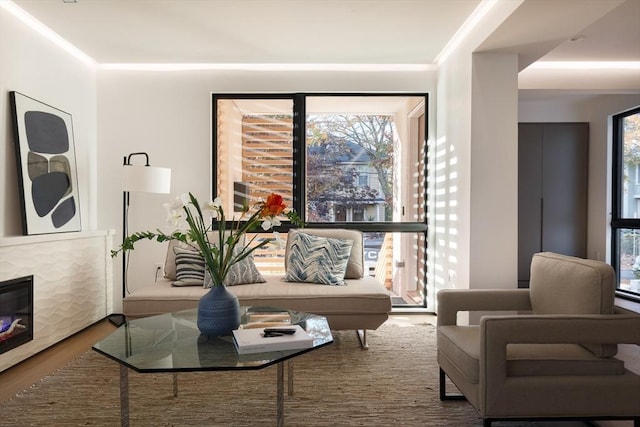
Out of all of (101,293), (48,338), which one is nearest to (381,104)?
(101,293)

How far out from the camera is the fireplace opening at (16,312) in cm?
271

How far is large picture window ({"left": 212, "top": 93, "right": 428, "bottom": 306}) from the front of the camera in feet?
14.2

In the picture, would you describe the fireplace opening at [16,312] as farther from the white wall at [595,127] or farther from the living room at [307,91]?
the white wall at [595,127]

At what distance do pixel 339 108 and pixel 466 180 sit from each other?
1637 millimetres

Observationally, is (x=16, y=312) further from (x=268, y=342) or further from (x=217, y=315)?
(x=268, y=342)

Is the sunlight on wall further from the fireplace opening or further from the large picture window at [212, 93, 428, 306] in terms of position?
the fireplace opening

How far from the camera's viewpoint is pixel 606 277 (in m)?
1.82

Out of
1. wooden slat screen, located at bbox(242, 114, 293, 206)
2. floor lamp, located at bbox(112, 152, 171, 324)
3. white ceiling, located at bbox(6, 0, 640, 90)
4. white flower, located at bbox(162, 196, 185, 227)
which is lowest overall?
white flower, located at bbox(162, 196, 185, 227)

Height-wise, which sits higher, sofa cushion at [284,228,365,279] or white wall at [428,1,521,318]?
white wall at [428,1,521,318]

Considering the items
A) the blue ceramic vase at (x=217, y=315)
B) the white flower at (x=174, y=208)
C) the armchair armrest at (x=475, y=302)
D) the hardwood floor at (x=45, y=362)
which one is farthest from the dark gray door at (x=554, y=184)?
the hardwood floor at (x=45, y=362)

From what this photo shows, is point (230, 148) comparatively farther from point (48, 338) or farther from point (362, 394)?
point (362, 394)

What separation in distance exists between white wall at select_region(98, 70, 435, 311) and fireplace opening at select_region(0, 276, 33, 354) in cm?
128

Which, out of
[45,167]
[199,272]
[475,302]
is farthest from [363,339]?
[45,167]

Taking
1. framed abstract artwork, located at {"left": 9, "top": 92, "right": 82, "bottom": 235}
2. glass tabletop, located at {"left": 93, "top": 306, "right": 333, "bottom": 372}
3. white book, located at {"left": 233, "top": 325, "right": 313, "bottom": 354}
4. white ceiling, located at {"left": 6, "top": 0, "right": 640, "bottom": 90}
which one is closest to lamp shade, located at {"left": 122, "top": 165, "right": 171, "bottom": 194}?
framed abstract artwork, located at {"left": 9, "top": 92, "right": 82, "bottom": 235}
